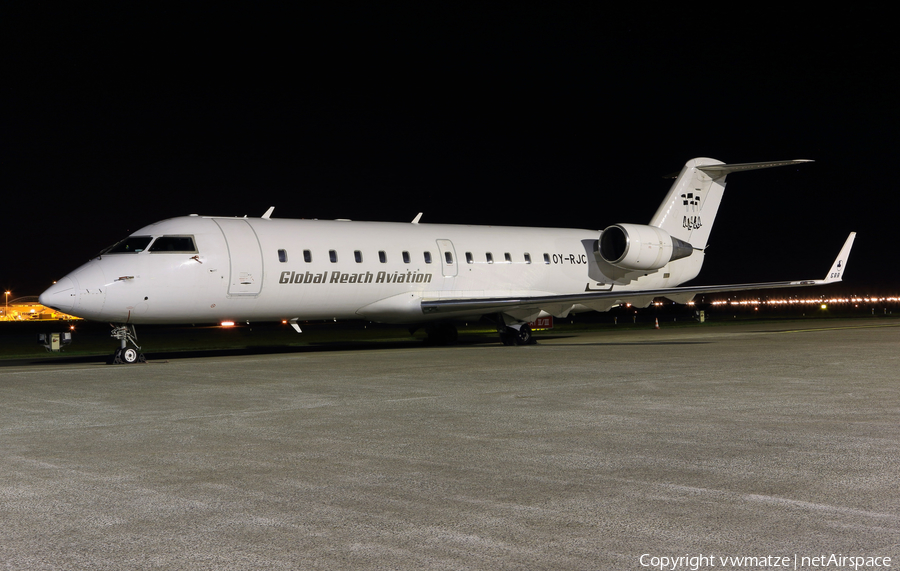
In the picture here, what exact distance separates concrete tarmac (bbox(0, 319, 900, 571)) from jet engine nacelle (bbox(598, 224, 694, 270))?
12124 millimetres

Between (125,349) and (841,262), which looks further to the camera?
(841,262)

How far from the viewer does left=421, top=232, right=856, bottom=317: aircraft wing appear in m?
21.2

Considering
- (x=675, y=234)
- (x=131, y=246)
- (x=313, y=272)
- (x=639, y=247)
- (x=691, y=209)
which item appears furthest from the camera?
(x=691, y=209)

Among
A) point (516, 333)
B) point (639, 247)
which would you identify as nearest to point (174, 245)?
point (516, 333)

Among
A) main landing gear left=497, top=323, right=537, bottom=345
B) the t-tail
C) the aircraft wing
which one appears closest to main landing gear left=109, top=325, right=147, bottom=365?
the aircraft wing

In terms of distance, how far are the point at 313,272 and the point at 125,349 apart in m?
4.55

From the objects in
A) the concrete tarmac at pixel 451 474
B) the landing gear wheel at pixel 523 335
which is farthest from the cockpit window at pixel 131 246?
the landing gear wheel at pixel 523 335

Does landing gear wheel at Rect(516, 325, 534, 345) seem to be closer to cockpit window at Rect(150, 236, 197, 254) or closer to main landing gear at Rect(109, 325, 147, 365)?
cockpit window at Rect(150, 236, 197, 254)

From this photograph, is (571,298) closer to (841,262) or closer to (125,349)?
(841,262)

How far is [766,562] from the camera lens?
402 centimetres

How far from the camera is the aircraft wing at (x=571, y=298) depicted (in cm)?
2125

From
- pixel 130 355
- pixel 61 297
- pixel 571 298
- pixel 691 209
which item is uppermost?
pixel 691 209

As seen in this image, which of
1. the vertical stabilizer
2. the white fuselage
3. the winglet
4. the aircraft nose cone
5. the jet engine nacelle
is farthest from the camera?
the vertical stabilizer

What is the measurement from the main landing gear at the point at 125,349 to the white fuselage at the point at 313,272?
1.09 feet
